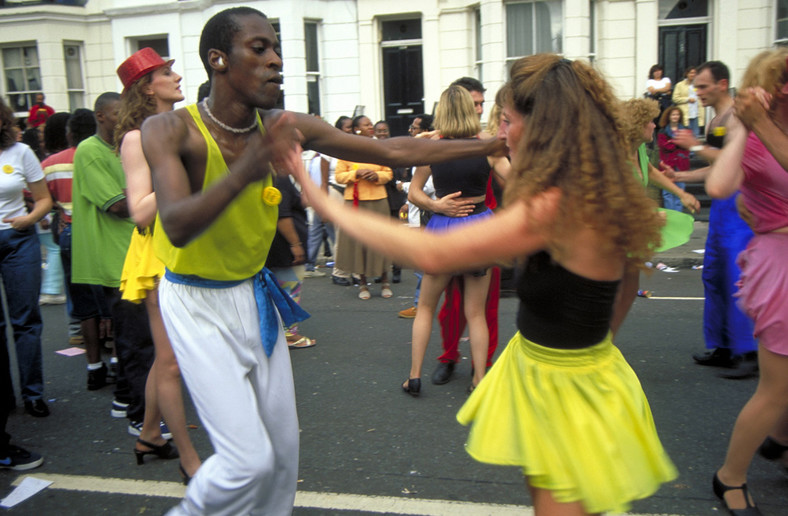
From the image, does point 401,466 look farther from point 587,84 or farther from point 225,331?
point 587,84

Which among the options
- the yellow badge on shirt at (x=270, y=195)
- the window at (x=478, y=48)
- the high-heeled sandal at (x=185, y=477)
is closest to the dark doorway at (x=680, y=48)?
the window at (x=478, y=48)

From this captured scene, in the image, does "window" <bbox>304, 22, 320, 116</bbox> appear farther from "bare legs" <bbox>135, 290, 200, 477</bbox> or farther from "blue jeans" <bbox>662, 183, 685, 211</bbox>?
"bare legs" <bbox>135, 290, 200, 477</bbox>

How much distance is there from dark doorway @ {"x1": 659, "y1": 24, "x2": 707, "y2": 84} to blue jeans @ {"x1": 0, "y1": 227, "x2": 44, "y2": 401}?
13643 millimetres

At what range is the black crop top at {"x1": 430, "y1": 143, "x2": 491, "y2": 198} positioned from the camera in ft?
15.9

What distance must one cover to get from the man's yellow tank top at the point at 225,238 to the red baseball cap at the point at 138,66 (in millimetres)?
1342

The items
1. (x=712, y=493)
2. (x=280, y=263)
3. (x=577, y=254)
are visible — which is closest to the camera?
(x=577, y=254)

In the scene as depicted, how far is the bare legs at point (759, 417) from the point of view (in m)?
3.11

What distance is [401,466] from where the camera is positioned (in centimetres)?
386

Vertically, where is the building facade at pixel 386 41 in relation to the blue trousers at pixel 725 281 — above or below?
above

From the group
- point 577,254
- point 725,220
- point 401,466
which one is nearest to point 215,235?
point 577,254

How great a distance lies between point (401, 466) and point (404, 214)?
541 cm

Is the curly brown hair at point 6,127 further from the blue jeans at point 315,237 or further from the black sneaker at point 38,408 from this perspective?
the blue jeans at point 315,237

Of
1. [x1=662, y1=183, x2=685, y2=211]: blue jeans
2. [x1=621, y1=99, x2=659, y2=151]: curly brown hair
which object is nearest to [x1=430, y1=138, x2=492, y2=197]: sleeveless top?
[x1=621, y1=99, x2=659, y2=151]: curly brown hair

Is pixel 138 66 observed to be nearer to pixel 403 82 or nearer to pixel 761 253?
pixel 761 253
